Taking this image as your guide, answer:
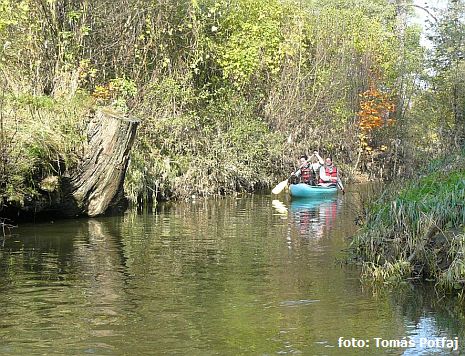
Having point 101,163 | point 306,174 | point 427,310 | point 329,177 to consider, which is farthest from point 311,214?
point 427,310

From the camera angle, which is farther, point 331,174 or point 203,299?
point 331,174

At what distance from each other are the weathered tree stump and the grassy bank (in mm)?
8728

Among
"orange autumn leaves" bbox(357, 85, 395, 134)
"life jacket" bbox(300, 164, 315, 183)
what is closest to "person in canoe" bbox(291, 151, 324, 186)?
"life jacket" bbox(300, 164, 315, 183)

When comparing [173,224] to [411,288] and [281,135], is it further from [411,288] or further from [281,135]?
[281,135]

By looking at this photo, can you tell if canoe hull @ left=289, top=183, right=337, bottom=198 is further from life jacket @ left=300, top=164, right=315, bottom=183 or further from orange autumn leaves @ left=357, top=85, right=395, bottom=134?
orange autumn leaves @ left=357, top=85, right=395, bottom=134

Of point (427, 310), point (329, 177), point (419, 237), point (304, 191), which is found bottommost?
point (427, 310)

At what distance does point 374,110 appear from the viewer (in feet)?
118

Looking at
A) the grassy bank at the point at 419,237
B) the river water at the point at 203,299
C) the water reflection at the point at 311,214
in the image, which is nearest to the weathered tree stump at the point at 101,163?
the river water at the point at 203,299

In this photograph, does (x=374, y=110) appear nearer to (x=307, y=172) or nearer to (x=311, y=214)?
(x=307, y=172)

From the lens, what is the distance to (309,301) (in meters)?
10.1

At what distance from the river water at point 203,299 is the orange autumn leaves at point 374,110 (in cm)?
2000

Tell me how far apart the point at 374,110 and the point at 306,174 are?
838 centimetres

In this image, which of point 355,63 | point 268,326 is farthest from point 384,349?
point 355,63

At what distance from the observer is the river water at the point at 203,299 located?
8320mm
